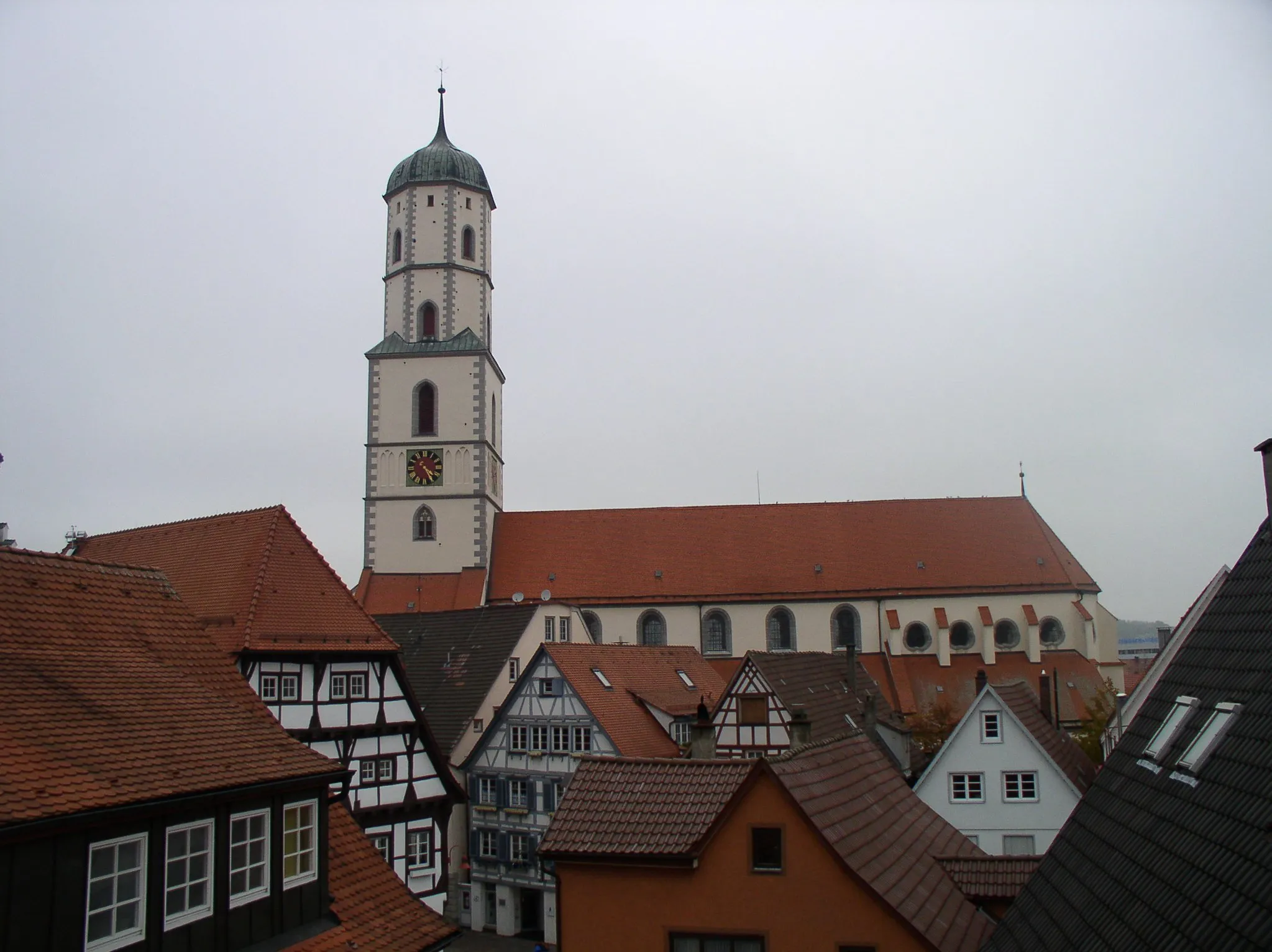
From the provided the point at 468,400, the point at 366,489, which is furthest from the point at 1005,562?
the point at 366,489

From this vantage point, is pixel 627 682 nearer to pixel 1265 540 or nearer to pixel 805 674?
pixel 805 674

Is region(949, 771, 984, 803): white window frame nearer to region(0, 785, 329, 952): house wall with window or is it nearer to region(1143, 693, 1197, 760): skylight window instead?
region(1143, 693, 1197, 760): skylight window

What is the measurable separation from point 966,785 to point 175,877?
1940cm

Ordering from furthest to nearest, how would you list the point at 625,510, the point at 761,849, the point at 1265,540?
the point at 625,510 < the point at 761,849 < the point at 1265,540

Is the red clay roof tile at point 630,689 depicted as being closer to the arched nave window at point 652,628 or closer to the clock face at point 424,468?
the arched nave window at point 652,628

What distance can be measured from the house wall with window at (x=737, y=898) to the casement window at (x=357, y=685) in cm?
927

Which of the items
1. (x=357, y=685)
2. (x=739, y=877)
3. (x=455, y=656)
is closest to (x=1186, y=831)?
(x=739, y=877)

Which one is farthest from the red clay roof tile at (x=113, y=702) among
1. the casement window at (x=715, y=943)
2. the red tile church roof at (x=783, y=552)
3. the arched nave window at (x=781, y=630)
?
the arched nave window at (x=781, y=630)

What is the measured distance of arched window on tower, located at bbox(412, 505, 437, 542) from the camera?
147 feet

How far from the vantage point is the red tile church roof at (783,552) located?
46438 millimetres

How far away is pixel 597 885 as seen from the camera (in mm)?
13438

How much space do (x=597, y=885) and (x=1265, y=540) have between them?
8.18 meters

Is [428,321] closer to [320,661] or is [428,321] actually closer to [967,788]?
[320,661]

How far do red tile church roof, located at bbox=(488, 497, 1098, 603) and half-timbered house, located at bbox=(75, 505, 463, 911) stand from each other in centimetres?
2278
